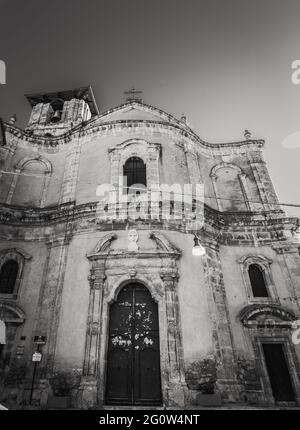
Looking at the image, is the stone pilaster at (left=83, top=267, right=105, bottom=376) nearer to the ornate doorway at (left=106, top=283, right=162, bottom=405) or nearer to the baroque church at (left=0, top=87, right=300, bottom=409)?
the baroque church at (left=0, top=87, right=300, bottom=409)

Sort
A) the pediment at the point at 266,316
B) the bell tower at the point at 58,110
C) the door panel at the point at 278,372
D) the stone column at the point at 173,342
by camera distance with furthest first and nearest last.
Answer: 1. the bell tower at the point at 58,110
2. the pediment at the point at 266,316
3. the door panel at the point at 278,372
4. the stone column at the point at 173,342

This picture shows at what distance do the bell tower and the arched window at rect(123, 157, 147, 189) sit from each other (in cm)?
839

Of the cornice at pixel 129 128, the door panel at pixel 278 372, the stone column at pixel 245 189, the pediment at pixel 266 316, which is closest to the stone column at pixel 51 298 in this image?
the cornice at pixel 129 128

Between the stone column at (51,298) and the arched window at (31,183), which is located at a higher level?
the arched window at (31,183)

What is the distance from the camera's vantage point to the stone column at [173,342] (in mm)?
8523

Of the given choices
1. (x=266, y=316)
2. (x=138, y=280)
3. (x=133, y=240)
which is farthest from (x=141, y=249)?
(x=266, y=316)

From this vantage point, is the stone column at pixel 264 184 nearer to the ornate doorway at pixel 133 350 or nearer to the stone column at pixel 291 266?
the stone column at pixel 291 266

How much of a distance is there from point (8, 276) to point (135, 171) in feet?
23.3

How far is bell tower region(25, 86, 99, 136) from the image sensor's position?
20.2 m

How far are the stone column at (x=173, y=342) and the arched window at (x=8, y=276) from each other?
6.03 metres

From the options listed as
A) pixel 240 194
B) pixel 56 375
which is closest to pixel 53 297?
pixel 56 375

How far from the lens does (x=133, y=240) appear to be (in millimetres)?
11125

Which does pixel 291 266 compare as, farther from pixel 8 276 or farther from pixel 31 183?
pixel 31 183
